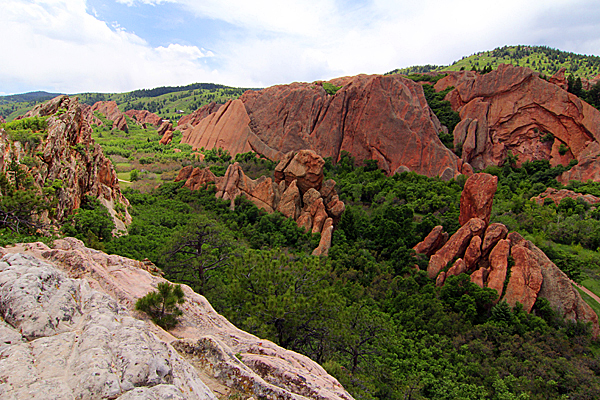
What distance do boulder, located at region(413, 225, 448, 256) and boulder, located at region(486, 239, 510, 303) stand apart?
5.58 metres

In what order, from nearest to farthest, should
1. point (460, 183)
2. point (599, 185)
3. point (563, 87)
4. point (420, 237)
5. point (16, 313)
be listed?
1. point (16, 313)
2. point (420, 237)
3. point (599, 185)
4. point (460, 183)
5. point (563, 87)

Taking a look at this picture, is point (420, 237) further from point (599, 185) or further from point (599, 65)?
point (599, 65)

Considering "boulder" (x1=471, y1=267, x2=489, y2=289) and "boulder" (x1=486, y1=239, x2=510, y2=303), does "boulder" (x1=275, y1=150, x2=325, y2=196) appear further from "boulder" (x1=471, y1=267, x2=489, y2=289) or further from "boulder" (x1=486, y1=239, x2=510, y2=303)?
"boulder" (x1=486, y1=239, x2=510, y2=303)

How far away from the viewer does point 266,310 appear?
43.6ft

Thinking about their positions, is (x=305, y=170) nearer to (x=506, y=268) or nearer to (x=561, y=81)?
(x=506, y=268)

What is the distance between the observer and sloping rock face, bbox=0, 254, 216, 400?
11.9ft

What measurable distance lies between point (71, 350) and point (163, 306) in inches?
131

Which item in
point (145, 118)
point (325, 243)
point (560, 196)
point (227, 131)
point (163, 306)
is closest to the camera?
→ point (163, 306)

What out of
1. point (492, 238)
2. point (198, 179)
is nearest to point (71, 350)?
point (492, 238)

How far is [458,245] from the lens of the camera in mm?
27891

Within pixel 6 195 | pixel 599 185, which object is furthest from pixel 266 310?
pixel 599 185

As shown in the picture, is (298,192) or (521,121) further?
(521,121)

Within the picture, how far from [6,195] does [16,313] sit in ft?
39.3

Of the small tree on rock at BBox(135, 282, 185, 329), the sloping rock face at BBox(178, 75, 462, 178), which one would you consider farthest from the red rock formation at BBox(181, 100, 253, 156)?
the small tree on rock at BBox(135, 282, 185, 329)
